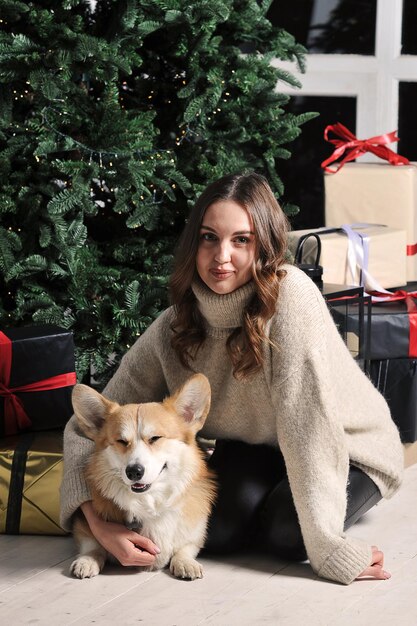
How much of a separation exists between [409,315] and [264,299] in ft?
2.70

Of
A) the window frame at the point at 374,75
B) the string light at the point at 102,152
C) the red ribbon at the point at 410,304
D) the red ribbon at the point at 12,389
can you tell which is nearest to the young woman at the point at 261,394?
the red ribbon at the point at 12,389

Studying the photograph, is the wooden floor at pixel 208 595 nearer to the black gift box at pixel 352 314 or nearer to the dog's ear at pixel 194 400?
the dog's ear at pixel 194 400

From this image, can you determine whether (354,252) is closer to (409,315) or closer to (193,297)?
(409,315)

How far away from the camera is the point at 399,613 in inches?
74.4

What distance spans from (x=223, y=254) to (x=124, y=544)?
638 mm

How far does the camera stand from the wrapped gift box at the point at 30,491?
230 centimetres

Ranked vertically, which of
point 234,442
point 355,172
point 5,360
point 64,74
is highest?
point 64,74

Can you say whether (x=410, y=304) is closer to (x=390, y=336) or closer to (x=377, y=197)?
(x=390, y=336)

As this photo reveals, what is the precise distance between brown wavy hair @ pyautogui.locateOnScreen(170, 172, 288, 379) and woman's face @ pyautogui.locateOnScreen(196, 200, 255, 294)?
0.05 feet

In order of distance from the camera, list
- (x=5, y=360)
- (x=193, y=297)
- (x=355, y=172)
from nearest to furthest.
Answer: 1. (x=193, y=297)
2. (x=5, y=360)
3. (x=355, y=172)

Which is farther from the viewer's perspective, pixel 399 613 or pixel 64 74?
pixel 64 74

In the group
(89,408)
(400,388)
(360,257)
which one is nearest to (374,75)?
(360,257)

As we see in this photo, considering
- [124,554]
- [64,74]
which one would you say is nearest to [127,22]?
[64,74]

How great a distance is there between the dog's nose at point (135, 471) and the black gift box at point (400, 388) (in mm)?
1039
